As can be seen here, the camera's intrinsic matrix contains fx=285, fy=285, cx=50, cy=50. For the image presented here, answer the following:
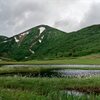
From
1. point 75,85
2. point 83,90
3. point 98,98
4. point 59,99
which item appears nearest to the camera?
point 59,99

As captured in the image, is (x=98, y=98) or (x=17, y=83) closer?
(x=98, y=98)

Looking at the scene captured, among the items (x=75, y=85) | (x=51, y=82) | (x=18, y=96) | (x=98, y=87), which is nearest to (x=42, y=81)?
(x=51, y=82)

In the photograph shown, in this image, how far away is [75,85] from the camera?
41.9 m

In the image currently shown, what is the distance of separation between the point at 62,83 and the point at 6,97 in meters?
20.5

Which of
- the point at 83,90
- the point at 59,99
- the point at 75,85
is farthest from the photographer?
the point at 75,85

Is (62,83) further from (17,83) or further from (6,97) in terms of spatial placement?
(6,97)

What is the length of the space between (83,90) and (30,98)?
1817 cm

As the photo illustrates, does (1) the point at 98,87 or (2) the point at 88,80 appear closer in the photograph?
(1) the point at 98,87

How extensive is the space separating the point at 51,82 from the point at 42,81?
134 centimetres

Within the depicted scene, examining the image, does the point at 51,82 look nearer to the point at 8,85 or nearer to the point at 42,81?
the point at 42,81

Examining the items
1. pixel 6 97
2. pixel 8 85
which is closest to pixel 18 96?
pixel 6 97

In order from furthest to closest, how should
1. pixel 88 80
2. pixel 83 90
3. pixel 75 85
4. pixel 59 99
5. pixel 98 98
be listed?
pixel 88 80 → pixel 75 85 → pixel 83 90 → pixel 98 98 → pixel 59 99

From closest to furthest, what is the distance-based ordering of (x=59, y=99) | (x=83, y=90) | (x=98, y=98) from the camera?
(x=59, y=99), (x=98, y=98), (x=83, y=90)

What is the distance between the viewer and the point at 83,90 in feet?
129
